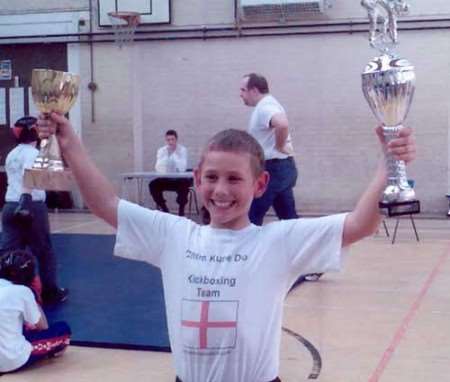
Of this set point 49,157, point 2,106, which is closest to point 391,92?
point 49,157

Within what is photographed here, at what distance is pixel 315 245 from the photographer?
2.38 m

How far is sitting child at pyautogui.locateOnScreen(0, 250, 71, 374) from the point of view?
4867 mm

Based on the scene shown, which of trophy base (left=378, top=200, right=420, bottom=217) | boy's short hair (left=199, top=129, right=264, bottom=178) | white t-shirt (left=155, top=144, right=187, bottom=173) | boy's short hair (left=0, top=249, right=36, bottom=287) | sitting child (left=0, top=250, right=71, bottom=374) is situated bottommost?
sitting child (left=0, top=250, right=71, bottom=374)

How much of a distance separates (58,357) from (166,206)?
29.7 ft

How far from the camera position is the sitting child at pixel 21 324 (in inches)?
192

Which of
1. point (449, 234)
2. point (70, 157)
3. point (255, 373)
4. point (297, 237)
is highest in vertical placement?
point (70, 157)

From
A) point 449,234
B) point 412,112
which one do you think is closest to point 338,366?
point 449,234

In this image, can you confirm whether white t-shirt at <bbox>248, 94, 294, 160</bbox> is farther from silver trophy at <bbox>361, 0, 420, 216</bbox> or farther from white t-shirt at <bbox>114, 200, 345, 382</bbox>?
white t-shirt at <bbox>114, 200, 345, 382</bbox>

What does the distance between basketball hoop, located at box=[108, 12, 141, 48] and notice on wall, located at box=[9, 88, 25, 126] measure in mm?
2062

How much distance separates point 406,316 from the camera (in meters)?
6.27

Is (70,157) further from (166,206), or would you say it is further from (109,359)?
(166,206)

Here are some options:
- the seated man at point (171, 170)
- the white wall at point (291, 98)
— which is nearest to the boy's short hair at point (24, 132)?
the seated man at point (171, 170)

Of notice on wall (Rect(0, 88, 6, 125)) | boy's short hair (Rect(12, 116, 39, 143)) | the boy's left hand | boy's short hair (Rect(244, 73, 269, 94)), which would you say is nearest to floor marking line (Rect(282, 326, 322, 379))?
boy's short hair (Rect(244, 73, 269, 94))

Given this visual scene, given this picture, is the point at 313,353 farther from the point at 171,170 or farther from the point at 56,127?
the point at 171,170
